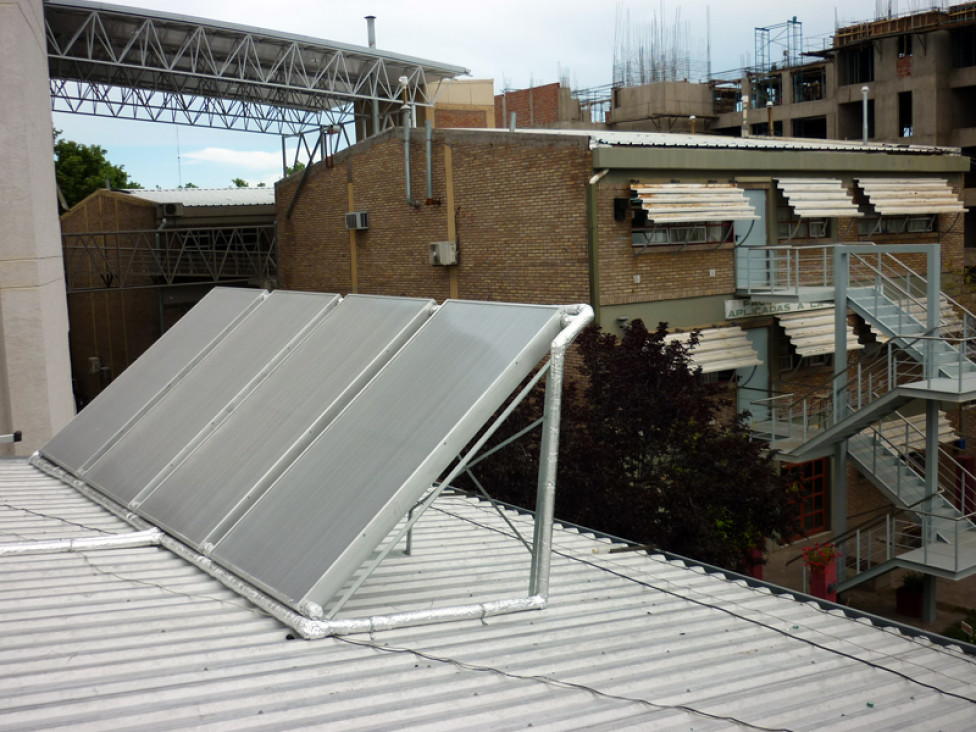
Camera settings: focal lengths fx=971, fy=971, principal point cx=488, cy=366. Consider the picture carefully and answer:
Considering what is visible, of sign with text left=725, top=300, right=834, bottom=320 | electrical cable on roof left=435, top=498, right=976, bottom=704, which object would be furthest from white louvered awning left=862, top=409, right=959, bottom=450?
electrical cable on roof left=435, top=498, right=976, bottom=704

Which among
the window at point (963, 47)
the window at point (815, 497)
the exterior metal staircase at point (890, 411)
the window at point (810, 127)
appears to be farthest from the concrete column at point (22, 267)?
the window at point (810, 127)

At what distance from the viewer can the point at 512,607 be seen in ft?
18.3

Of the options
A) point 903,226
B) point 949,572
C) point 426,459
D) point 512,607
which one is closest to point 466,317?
point 426,459

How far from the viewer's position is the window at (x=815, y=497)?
23.4 meters

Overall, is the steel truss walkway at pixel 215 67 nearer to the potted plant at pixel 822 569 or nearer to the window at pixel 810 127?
the potted plant at pixel 822 569

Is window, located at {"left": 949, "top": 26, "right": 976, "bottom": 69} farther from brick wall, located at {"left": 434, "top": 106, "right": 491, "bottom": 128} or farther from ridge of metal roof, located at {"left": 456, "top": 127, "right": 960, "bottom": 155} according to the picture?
brick wall, located at {"left": 434, "top": 106, "right": 491, "bottom": 128}

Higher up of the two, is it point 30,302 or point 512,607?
point 30,302

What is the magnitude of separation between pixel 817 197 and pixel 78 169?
174ft

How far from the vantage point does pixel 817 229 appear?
24.0m

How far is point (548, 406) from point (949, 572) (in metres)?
13.3

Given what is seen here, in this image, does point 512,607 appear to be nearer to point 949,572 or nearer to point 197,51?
point 949,572

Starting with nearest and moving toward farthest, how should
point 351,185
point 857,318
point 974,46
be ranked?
point 857,318
point 351,185
point 974,46

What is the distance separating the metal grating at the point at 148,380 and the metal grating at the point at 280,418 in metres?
1.77

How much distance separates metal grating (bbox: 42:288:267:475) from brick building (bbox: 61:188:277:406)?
2334cm
